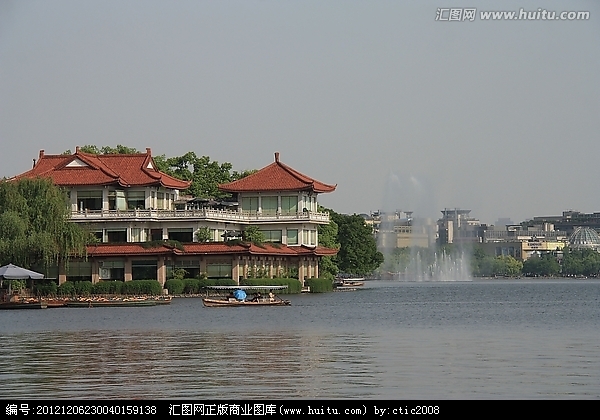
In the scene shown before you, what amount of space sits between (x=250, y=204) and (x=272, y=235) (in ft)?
8.98

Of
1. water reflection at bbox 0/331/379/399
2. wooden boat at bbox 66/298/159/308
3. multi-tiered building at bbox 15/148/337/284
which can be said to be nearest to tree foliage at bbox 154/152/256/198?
multi-tiered building at bbox 15/148/337/284

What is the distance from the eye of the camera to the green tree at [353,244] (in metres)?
91.2

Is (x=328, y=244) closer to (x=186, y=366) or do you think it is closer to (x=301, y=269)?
(x=301, y=269)

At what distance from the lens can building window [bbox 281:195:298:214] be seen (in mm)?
77125

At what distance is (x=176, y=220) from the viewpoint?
71188 mm

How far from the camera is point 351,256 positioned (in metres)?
91.4

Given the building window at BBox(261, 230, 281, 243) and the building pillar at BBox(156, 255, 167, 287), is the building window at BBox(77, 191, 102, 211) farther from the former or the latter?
the building window at BBox(261, 230, 281, 243)

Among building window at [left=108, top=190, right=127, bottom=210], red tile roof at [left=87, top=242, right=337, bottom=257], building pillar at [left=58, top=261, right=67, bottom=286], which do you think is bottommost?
building pillar at [left=58, top=261, right=67, bottom=286]

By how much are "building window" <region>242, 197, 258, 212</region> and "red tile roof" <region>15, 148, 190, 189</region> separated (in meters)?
4.62

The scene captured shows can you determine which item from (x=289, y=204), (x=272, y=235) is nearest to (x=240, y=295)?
(x=272, y=235)

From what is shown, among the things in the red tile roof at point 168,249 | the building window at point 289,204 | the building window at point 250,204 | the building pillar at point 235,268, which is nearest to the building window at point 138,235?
the red tile roof at point 168,249

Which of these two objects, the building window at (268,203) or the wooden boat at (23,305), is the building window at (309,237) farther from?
the wooden boat at (23,305)

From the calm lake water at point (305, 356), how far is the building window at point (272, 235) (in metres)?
30.7
